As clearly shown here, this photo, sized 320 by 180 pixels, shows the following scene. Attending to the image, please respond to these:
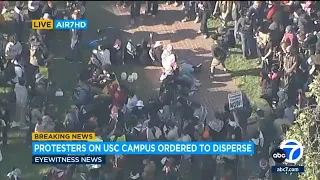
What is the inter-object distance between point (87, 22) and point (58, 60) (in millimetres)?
2353

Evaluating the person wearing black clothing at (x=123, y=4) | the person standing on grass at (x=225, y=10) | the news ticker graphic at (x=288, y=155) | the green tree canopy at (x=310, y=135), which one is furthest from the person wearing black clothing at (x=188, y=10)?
the green tree canopy at (x=310, y=135)

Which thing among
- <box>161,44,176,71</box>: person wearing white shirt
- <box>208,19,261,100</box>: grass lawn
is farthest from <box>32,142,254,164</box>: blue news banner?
<box>161,44,176,71</box>: person wearing white shirt

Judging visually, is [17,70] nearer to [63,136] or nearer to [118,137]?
[63,136]

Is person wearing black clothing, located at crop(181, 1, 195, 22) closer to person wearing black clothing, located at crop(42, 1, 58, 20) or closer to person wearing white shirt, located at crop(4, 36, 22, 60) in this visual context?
person wearing black clothing, located at crop(42, 1, 58, 20)

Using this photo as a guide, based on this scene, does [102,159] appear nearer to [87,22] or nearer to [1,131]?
[1,131]

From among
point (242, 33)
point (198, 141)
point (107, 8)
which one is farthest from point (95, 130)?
point (107, 8)

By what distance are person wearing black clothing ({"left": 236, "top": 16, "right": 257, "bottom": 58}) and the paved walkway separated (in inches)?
43.3

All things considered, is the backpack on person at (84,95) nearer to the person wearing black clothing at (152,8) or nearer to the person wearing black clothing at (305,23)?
the person wearing black clothing at (152,8)

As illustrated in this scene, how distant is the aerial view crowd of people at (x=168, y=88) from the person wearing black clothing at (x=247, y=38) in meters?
0.03

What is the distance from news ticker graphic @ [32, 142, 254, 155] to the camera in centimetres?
2072

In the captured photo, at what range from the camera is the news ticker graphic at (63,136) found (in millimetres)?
21203

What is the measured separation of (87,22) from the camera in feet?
91.1

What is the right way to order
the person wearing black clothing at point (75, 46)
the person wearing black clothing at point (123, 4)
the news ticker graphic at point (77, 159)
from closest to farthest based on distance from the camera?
the news ticker graphic at point (77, 159), the person wearing black clothing at point (75, 46), the person wearing black clothing at point (123, 4)

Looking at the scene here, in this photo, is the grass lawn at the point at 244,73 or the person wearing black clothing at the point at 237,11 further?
the person wearing black clothing at the point at 237,11
